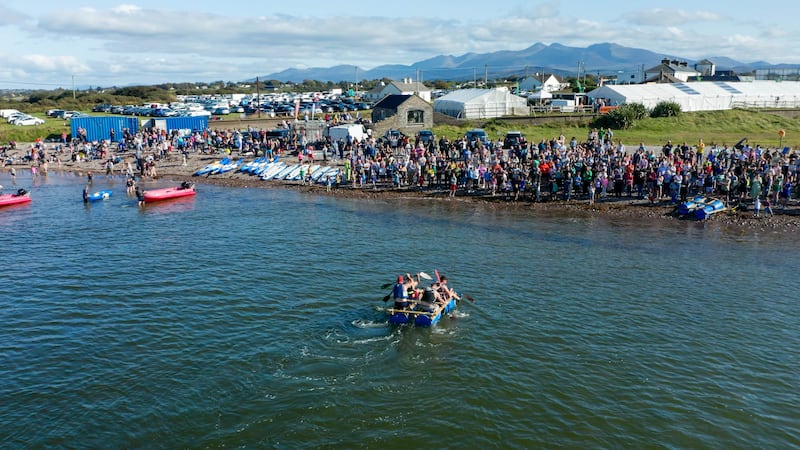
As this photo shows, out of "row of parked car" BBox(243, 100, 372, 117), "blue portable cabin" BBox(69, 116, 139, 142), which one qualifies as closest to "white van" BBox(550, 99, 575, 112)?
"row of parked car" BBox(243, 100, 372, 117)

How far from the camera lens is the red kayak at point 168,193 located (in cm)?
4431

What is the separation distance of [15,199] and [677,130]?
197ft

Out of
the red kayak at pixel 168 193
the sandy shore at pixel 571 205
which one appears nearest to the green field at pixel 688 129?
the sandy shore at pixel 571 205

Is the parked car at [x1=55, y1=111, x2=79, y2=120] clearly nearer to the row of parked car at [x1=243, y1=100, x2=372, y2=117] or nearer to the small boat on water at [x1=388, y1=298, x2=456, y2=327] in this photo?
the row of parked car at [x1=243, y1=100, x2=372, y2=117]

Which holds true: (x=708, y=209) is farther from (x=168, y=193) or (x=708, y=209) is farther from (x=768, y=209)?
(x=168, y=193)

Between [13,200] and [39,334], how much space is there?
26.4 metres

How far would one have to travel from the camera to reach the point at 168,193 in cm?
4534

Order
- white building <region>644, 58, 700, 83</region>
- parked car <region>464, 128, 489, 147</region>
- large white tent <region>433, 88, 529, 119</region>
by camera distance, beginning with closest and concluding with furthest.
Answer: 1. parked car <region>464, 128, 489, 147</region>
2. large white tent <region>433, 88, 529, 119</region>
3. white building <region>644, 58, 700, 83</region>

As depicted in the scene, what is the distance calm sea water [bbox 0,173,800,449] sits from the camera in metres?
17.0

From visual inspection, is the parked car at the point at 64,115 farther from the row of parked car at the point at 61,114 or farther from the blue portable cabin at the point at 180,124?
the blue portable cabin at the point at 180,124

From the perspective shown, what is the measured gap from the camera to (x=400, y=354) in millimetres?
20766

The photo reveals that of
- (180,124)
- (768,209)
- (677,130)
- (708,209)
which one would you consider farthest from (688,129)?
(180,124)

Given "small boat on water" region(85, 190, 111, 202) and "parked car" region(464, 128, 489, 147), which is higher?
"parked car" region(464, 128, 489, 147)

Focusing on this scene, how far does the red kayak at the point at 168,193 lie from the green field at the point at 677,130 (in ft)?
86.6
